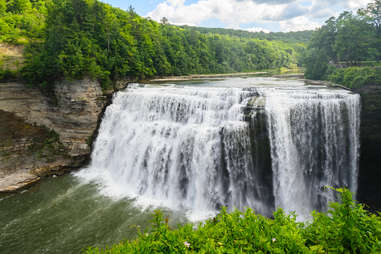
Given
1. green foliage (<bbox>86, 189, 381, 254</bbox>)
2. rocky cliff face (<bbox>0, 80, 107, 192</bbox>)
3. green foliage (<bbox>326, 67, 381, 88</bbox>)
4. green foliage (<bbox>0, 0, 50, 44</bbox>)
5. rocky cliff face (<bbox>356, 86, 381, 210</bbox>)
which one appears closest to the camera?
green foliage (<bbox>86, 189, 381, 254</bbox>)

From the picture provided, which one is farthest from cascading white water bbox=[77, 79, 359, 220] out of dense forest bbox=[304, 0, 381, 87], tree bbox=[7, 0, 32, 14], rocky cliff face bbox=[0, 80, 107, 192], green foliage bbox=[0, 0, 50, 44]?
tree bbox=[7, 0, 32, 14]

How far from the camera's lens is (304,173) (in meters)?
12.4

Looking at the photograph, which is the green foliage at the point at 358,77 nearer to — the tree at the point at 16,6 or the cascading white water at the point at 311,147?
the cascading white water at the point at 311,147

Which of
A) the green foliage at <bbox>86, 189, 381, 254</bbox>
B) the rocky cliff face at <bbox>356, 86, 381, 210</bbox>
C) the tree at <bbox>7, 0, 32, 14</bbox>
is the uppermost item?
the tree at <bbox>7, 0, 32, 14</bbox>

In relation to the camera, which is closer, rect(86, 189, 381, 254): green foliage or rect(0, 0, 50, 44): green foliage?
rect(86, 189, 381, 254): green foliage

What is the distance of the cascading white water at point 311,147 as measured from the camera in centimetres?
1217

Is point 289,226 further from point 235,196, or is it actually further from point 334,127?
point 334,127

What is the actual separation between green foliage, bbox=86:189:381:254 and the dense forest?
676 inches

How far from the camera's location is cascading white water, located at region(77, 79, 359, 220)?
12.1 m

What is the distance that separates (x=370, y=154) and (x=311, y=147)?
418cm

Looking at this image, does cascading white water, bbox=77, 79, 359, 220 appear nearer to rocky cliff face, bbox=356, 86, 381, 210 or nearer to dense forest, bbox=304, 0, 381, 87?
rocky cliff face, bbox=356, 86, 381, 210

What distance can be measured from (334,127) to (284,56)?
69204 mm

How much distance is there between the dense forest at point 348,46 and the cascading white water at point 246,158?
276 inches

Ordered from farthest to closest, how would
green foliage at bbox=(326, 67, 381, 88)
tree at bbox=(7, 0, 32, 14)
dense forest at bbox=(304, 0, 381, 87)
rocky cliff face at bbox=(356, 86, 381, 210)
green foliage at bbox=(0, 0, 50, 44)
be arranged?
tree at bbox=(7, 0, 32, 14)
dense forest at bbox=(304, 0, 381, 87)
green foliage at bbox=(0, 0, 50, 44)
green foliage at bbox=(326, 67, 381, 88)
rocky cliff face at bbox=(356, 86, 381, 210)
